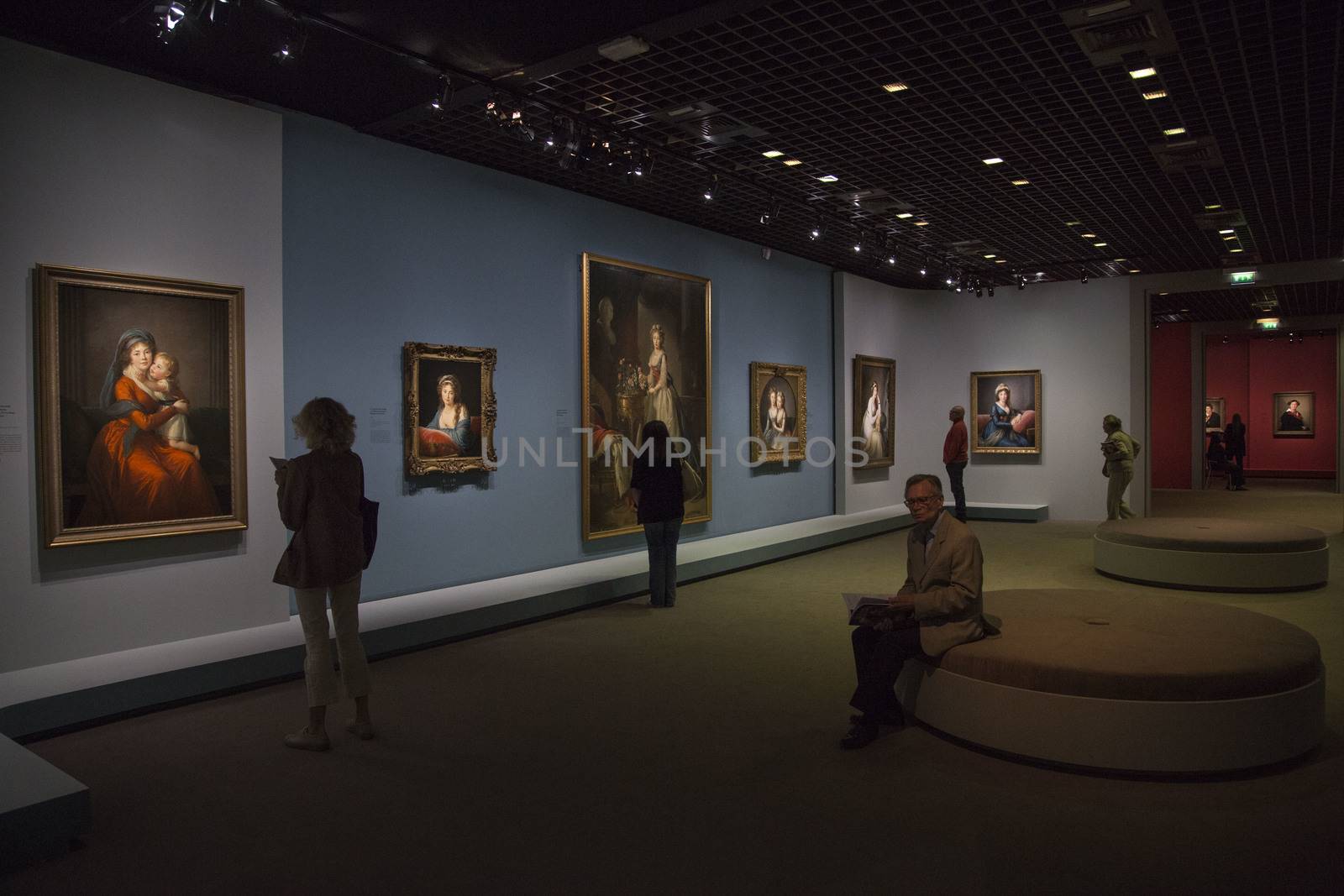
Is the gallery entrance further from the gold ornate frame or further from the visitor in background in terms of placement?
the visitor in background

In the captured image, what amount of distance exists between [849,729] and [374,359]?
16.8 ft

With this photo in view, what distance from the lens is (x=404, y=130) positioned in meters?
7.63

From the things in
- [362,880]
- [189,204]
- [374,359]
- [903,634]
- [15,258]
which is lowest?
[362,880]

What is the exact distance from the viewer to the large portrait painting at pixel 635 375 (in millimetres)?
9859

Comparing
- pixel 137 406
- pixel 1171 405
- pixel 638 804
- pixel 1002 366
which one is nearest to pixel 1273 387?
pixel 1171 405

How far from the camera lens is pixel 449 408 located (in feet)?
27.2

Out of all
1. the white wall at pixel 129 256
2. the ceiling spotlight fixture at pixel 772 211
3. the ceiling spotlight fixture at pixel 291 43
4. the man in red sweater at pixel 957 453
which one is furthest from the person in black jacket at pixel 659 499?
the man in red sweater at pixel 957 453

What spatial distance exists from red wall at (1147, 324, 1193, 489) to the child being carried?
73.2 ft

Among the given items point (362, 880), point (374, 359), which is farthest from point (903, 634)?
point (374, 359)

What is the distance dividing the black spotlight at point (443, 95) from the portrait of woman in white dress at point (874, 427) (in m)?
10.2

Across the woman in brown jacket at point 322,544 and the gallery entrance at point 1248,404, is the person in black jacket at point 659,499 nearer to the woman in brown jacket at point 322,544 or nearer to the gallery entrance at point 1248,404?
the woman in brown jacket at point 322,544

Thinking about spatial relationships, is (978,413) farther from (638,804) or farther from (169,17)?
(169,17)

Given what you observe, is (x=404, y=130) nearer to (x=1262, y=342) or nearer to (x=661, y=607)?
(x=661, y=607)

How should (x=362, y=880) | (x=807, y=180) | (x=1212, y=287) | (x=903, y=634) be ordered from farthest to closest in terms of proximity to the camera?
(x=1212, y=287)
(x=807, y=180)
(x=903, y=634)
(x=362, y=880)
